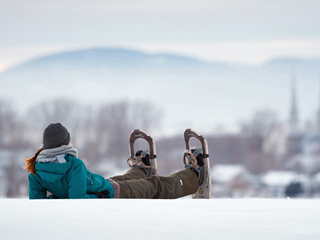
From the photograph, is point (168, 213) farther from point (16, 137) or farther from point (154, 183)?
point (16, 137)

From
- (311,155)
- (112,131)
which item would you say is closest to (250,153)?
(311,155)

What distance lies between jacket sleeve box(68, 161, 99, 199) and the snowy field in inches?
32.9

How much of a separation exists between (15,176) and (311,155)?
280 inches

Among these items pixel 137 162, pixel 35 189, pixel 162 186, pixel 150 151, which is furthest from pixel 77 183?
pixel 150 151

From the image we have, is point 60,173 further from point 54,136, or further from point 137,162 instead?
point 137,162

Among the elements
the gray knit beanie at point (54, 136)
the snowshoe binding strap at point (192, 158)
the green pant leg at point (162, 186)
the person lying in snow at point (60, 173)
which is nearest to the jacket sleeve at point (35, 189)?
the person lying in snow at point (60, 173)

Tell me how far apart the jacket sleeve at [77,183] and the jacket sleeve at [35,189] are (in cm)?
16

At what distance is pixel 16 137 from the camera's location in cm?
956

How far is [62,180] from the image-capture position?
1575mm

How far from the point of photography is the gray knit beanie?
1.59 metres

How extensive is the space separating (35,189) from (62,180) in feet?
0.43

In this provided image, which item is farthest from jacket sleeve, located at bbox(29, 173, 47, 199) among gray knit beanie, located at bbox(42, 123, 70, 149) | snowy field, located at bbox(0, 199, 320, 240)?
snowy field, located at bbox(0, 199, 320, 240)

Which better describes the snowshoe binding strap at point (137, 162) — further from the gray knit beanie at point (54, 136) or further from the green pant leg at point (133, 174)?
the gray knit beanie at point (54, 136)

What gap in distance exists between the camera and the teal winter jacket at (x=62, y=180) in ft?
5.03
